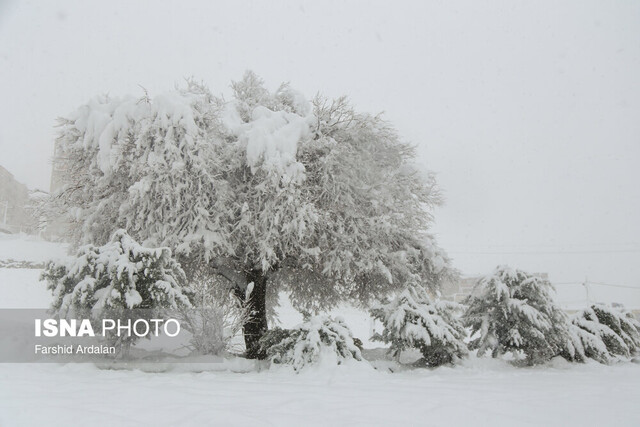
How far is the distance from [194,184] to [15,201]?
22.7m

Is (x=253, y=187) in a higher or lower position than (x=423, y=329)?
higher

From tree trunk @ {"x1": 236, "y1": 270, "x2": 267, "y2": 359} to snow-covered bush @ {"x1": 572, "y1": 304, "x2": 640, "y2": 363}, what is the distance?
6332mm

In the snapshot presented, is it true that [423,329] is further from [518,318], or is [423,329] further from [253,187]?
[253,187]

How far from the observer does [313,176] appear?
983 cm

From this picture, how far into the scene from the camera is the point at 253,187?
370 inches

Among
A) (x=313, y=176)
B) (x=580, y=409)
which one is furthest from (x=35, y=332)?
(x=580, y=409)

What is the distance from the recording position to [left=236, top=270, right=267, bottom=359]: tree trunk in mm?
9141

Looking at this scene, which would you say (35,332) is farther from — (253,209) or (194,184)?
(253,209)

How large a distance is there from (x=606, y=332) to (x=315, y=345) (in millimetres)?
5853

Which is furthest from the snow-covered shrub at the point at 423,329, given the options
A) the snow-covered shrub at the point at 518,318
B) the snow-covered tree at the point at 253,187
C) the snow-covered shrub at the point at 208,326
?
the snow-covered shrub at the point at 208,326

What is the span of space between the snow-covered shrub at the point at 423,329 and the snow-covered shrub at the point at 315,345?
0.89 meters

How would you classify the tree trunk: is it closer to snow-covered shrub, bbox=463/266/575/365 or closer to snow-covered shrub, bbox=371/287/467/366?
snow-covered shrub, bbox=371/287/467/366

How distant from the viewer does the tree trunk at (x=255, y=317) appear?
30.0 ft

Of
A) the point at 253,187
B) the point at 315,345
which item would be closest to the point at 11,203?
the point at 253,187
